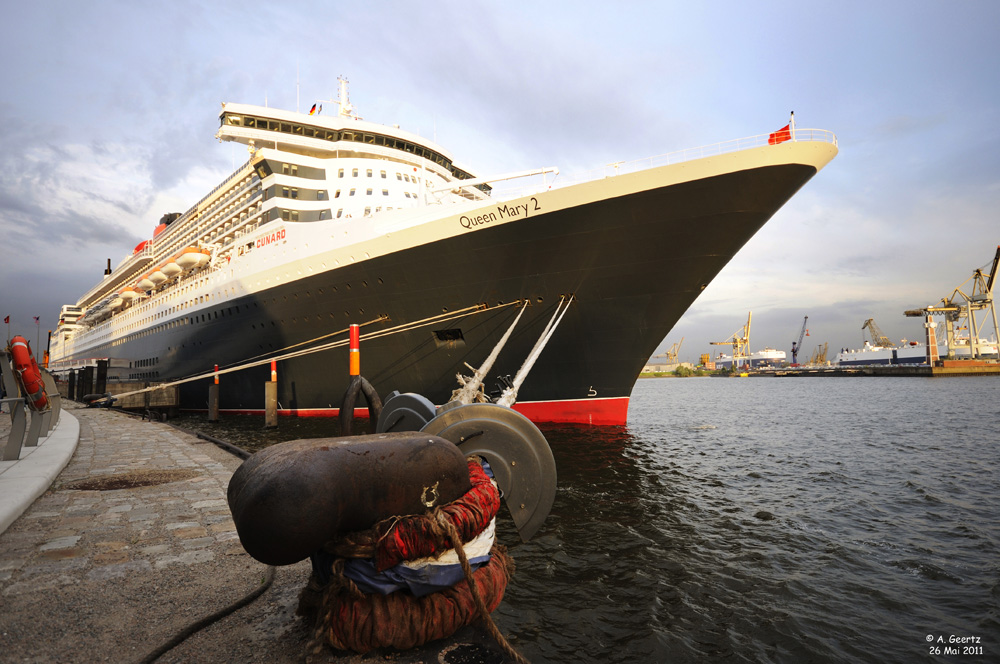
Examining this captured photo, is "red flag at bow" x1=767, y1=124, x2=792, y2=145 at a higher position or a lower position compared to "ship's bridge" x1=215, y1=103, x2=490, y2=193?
lower

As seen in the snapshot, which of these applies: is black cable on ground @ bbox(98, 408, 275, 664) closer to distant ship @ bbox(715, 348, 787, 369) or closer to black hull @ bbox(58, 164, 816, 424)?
black hull @ bbox(58, 164, 816, 424)

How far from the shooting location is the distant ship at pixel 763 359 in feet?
426

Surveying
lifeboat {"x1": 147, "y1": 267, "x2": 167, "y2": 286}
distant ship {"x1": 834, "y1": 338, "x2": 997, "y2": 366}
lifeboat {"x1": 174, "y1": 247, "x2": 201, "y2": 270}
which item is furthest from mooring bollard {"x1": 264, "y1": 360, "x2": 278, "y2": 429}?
distant ship {"x1": 834, "y1": 338, "x2": 997, "y2": 366}

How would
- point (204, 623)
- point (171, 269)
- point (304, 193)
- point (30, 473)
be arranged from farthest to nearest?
point (171, 269) → point (304, 193) → point (30, 473) → point (204, 623)

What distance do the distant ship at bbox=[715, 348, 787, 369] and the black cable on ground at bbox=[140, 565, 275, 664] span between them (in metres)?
139

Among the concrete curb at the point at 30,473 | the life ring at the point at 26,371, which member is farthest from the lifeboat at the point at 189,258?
the life ring at the point at 26,371

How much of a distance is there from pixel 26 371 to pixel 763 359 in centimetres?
14683

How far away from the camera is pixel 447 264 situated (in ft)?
40.6

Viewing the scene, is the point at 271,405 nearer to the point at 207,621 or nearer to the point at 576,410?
the point at 576,410

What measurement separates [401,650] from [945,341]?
114 m

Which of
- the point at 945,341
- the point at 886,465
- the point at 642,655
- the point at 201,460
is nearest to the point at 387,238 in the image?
the point at 201,460

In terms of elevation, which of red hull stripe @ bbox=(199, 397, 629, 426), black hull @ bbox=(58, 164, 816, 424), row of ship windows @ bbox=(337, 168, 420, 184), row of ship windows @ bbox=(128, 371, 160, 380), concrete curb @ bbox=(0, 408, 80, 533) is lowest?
red hull stripe @ bbox=(199, 397, 629, 426)

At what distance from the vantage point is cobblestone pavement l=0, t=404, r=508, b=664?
2.29 metres

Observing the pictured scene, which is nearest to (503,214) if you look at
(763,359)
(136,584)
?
(136,584)
